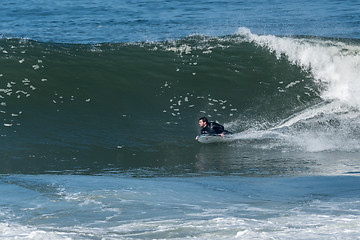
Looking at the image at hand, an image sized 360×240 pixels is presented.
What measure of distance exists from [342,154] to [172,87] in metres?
6.99

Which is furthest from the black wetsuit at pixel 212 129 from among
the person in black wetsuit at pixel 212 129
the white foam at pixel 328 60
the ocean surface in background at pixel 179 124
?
the white foam at pixel 328 60

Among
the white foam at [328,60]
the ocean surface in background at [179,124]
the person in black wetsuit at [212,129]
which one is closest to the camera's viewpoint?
the ocean surface in background at [179,124]

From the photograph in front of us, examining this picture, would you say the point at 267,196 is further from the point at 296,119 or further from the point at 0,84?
the point at 0,84

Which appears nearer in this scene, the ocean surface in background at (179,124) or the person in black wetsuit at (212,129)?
the ocean surface in background at (179,124)

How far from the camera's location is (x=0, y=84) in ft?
54.9

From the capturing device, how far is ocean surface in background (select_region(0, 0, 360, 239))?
691 cm

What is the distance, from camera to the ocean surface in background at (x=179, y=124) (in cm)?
691

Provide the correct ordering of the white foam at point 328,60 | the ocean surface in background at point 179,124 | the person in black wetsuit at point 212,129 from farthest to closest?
the white foam at point 328,60 < the person in black wetsuit at point 212,129 < the ocean surface in background at point 179,124

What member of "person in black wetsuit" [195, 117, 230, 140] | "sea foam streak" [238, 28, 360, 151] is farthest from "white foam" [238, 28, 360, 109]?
"person in black wetsuit" [195, 117, 230, 140]

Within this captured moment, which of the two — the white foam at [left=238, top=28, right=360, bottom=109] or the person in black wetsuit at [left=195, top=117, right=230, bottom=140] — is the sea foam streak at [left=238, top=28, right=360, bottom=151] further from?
the person in black wetsuit at [left=195, top=117, right=230, bottom=140]

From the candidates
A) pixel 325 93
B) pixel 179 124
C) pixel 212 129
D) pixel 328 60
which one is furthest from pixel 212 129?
pixel 328 60

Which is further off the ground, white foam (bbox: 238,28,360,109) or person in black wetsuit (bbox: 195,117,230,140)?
white foam (bbox: 238,28,360,109)

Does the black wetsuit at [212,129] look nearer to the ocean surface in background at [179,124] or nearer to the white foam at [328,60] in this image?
the ocean surface in background at [179,124]

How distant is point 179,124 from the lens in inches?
574
